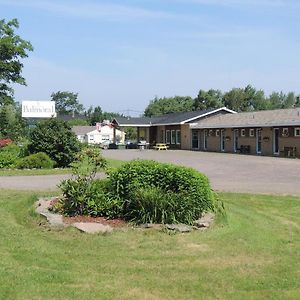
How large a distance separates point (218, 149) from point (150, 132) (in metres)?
16.1

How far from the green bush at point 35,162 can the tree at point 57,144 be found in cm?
107

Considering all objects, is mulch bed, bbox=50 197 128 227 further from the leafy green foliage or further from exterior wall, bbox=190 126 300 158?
exterior wall, bbox=190 126 300 158

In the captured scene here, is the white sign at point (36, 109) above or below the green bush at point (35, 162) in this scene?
above

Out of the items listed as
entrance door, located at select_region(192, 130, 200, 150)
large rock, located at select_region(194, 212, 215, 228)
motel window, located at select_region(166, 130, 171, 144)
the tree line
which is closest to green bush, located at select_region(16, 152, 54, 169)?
large rock, located at select_region(194, 212, 215, 228)

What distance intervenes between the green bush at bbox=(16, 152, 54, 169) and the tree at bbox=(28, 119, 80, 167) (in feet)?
3.50

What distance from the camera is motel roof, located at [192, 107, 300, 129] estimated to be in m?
36.5

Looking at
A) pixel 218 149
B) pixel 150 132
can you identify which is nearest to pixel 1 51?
pixel 218 149

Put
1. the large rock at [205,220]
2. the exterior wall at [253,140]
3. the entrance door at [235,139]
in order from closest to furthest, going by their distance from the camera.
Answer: the large rock at [205,220], the exterior wall at [253,140], the entrance door at [235,139]

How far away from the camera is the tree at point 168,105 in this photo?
354 ft

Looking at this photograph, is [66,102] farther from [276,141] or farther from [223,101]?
[276,141]

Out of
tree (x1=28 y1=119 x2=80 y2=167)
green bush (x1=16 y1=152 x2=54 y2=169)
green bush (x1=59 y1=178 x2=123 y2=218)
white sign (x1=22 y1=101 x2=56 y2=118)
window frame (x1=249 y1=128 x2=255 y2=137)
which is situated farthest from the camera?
white sign (x1=22 y1=101 x2=56 y2=118)

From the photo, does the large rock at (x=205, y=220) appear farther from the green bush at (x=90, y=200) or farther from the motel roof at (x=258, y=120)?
the motel roof at (x=258, y=120)

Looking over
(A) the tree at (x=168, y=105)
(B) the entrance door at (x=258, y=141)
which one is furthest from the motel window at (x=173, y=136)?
(A) the tree at (x=168, y=105)

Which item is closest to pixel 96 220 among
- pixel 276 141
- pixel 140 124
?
pixel 276 141
